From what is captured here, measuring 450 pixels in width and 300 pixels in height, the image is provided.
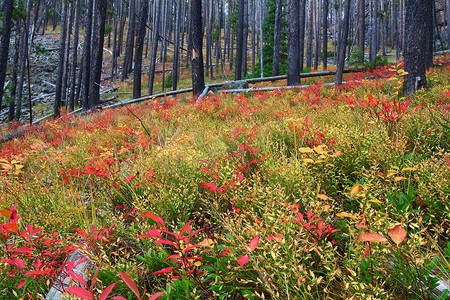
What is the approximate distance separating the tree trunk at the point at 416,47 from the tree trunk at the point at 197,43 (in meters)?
6.02

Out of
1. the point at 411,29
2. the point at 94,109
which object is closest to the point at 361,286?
the point at 411,29

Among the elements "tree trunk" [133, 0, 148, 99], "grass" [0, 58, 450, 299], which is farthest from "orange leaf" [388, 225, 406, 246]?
"tree trunk" [133, 0, 148, 99]

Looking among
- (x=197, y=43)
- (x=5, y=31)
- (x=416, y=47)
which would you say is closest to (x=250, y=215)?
(x=416, y=47)

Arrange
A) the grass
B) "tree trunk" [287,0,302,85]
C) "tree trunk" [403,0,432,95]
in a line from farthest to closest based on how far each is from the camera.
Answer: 1. "tree trunk" [287,0,302,85]
2. "tree trunk" [403,0,432,95]
3. the grass

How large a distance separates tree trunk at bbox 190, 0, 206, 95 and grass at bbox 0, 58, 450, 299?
6.19 meters

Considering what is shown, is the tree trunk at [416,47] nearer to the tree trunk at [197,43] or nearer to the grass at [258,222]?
the grass at [258,222]

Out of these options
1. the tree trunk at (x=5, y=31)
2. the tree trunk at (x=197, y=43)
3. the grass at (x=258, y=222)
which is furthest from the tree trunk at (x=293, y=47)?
the tree trunk at (x=5, y=31)

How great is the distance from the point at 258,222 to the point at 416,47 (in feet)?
21.1

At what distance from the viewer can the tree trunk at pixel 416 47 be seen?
17.5 ft

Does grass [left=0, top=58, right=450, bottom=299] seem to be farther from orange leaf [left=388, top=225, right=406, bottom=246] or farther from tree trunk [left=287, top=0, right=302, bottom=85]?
tree trunk [left=287, top=0, right=302, bottom=85]

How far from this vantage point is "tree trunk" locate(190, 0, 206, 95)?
324 inches

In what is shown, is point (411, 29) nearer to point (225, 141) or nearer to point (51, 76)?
point (225, 141)

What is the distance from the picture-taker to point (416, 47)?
17.8 feet

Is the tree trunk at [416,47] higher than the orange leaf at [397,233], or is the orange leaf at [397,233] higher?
the tree trunk at [416,47]
